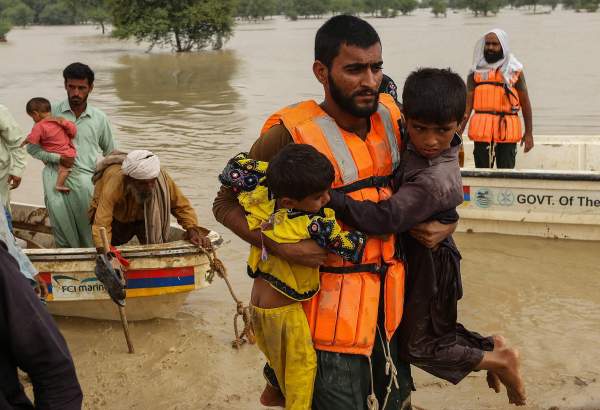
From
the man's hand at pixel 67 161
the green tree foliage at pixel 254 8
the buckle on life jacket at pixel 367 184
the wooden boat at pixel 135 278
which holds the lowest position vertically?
the wooden boat at pixel 135 278

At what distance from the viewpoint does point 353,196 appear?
240cm

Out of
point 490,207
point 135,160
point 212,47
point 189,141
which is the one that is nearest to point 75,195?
point 135,160

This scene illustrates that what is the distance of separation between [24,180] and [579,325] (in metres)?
7.91

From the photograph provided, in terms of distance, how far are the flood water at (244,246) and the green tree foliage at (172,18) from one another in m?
1.48

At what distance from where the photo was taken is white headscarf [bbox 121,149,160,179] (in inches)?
175

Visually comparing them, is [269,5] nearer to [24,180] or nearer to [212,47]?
[212,47]

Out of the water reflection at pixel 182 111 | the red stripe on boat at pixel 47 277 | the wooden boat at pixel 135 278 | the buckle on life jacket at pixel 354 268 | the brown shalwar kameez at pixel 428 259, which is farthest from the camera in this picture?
the water reflection at pixel 182 111

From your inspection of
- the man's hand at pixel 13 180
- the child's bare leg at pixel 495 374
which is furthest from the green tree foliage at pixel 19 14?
the child's bare leg at pixel 495 374

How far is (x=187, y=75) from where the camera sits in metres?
23.8

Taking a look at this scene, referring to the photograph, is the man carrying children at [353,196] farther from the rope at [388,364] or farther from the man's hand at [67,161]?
the man's hand at [67,161]

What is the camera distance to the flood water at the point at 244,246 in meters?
4.38

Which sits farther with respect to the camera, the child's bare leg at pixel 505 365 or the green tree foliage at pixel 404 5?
the green tree foliage at pixel 404 5

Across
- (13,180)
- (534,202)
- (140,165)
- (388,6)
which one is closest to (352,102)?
(140,165)

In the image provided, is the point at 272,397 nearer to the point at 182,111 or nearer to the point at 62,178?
the point at 62,178
